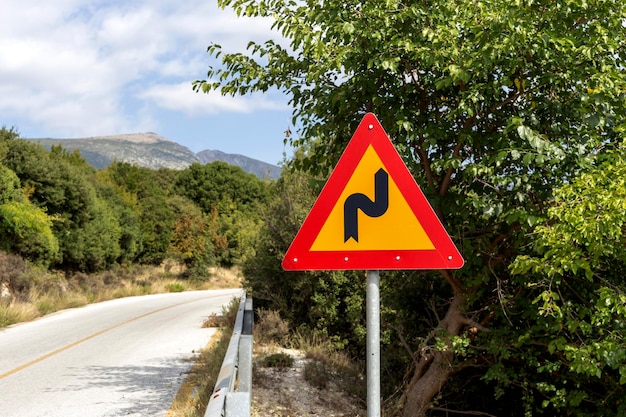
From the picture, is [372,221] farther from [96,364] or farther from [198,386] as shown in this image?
[96,364]

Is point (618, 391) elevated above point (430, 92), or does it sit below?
below

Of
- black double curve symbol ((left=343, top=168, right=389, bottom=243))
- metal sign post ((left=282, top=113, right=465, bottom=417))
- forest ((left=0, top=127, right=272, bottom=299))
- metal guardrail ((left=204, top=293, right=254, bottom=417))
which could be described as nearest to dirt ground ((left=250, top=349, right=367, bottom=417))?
metal guardrail ((left=204, top=293, right=254, bottom=417))

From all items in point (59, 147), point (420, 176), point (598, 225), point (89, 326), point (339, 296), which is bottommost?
point (89, 326)

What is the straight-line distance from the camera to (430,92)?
7469 mm

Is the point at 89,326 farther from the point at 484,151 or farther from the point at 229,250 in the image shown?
the point at 229,250

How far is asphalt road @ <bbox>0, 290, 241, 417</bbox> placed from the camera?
7840 mm

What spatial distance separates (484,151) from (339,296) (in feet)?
22.0

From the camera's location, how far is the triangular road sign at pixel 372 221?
132 inches

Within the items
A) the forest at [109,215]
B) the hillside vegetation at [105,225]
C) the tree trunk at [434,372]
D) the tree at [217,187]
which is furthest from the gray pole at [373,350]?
the tree at [217,187]

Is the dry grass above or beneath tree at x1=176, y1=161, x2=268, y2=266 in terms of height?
beneath

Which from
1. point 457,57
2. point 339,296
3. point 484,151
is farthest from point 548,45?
point 339,296

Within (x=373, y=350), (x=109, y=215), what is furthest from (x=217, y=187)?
(x=373, y=350)

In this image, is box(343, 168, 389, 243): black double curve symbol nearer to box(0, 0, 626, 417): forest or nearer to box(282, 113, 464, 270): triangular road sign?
box(282, 113, 464, 270): triangular road sign

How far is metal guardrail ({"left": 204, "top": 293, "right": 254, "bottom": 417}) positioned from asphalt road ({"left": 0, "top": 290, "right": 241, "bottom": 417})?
2.16 m
